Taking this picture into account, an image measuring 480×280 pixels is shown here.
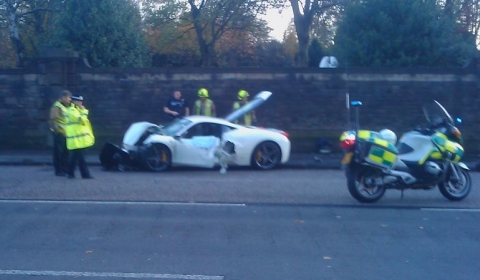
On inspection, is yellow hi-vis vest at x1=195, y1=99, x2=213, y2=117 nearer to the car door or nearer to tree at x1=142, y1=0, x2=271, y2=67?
the car door

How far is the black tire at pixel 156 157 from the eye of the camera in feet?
52.3

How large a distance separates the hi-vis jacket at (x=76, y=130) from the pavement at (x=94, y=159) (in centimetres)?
379

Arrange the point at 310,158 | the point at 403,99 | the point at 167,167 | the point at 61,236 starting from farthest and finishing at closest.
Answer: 1. the point at 403,99
2. the point at 310,158
3. the point at 167,167
4. the point at 61,236

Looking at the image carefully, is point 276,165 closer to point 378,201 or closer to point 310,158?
point 310,158

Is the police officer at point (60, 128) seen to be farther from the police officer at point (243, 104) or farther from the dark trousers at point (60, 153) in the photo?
the police officer at point (243, 104)

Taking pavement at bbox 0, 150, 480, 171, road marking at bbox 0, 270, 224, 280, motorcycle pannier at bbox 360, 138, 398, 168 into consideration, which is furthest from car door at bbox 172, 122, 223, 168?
road marking at bbox 0, 270, 224, 280

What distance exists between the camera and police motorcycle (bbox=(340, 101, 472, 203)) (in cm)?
1148

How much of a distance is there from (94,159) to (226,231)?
32.5 feet

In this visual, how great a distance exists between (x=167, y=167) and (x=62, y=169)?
2355 mm

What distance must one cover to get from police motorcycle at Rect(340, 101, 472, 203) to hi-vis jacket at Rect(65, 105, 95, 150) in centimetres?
514

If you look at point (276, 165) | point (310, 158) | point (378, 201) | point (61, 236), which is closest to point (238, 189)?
point (378, 201)

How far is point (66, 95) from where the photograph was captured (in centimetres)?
1420

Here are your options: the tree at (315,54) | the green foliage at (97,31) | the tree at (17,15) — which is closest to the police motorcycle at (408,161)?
the green foliage at (97,31)

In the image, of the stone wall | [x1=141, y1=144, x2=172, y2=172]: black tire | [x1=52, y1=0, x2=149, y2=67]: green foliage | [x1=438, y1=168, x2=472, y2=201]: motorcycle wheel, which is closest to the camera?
[x1=438, y1=168, x2=472, y2=201]: motorcycle wheel
